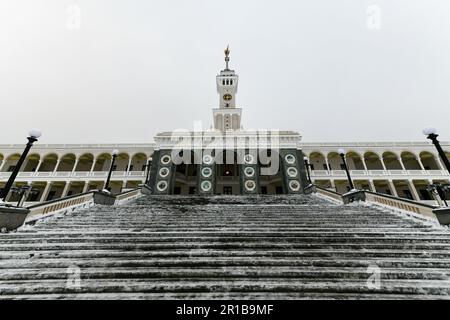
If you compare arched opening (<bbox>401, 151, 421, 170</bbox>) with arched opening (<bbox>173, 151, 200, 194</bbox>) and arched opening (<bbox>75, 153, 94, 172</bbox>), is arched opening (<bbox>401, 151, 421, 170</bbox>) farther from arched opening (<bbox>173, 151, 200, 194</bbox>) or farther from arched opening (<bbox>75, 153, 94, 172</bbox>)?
arched opening (<bbox>75, 153, 94, 172</bbox>)

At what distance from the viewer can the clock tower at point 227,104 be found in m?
36.3

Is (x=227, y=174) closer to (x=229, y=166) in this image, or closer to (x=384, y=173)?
(x=229, y=166)

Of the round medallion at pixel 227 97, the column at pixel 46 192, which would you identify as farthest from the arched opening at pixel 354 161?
the column at pixel 46 192

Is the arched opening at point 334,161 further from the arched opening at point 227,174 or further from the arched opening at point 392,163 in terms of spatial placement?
the arched opening at point 227,174

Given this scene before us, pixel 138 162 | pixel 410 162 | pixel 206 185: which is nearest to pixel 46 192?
pixel 138 162

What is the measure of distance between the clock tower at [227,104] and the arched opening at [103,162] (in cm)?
1831

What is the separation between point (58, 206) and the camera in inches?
324

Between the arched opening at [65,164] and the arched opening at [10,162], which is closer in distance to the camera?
the arched opening at [10,162]

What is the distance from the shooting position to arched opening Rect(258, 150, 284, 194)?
73.5 feet

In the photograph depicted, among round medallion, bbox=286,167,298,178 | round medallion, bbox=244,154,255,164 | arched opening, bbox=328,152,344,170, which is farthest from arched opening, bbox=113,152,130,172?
arched opening, bbox=328,152,344,170
